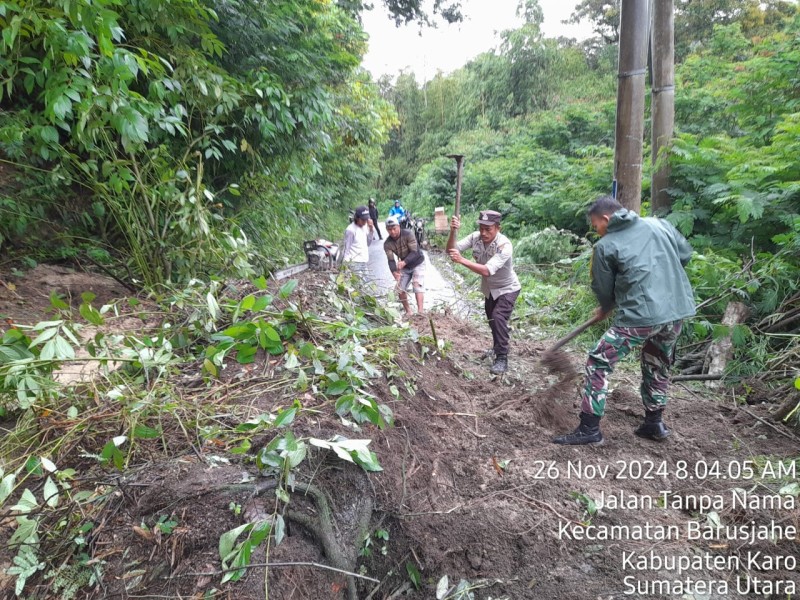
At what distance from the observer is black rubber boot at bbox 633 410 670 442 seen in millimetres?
3270

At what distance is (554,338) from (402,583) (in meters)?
4.46

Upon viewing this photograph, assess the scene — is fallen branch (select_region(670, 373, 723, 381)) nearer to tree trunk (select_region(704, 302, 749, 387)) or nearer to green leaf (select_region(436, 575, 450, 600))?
tree trunk (select_region(704, 302, 749, 387))

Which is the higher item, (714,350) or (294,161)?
(294,161)

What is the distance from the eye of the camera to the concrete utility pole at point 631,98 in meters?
4.51

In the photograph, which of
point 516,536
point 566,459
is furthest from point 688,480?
point 516,536

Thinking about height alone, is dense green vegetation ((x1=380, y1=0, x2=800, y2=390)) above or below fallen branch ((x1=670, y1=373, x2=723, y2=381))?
above

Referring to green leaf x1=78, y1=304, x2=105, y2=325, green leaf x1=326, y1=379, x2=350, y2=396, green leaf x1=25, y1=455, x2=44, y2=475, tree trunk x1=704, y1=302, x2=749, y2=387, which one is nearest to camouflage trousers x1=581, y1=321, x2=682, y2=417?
tree trunk x1=704, y1=302, x2=749, y2=387

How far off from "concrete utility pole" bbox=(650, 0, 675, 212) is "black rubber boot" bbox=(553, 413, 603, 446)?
4.55 meters

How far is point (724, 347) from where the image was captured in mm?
4316

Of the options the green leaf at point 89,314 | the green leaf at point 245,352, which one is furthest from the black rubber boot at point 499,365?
the green leaf at point 89,314

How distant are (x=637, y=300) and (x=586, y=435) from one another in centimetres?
104

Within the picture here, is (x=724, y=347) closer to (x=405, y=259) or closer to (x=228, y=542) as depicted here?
(x=405, y=259)

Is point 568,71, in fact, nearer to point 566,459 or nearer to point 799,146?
point 799,146

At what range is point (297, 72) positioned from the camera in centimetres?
663
